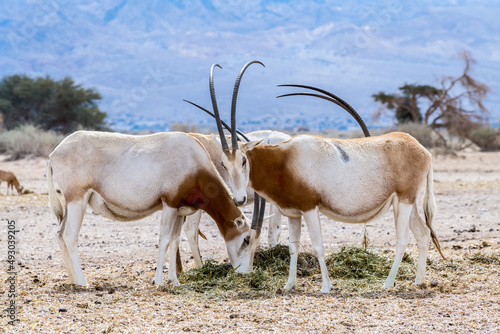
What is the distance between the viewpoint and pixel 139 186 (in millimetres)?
6980

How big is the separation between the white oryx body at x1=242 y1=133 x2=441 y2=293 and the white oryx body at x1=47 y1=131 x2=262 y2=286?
0.68 metres

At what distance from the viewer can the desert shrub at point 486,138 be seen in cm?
3391

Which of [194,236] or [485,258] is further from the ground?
[194,236]

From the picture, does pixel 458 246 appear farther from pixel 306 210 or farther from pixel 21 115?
pixel 21 115

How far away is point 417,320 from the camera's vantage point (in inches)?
216

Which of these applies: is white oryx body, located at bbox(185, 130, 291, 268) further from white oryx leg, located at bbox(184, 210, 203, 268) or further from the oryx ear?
the oryx ear

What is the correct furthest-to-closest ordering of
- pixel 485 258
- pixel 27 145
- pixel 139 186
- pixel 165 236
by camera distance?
pixel 27 145, pixel 485 258, pixel 165 236, pixel 139 186

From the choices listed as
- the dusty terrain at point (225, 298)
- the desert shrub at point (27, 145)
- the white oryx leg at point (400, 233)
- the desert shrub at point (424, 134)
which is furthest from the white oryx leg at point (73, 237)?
the desert shrub at point (424, 134)

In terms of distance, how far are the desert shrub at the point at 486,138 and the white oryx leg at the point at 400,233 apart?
2919 centimetres

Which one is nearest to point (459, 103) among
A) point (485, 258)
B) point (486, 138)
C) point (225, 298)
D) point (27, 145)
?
point (486, 138)

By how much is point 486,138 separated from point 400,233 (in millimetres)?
29711

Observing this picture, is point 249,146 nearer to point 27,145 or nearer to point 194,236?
point 194,236

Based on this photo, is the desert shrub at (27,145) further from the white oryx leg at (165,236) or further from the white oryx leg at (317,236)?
the white oryx leg at (317,236)

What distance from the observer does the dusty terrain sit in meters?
5.36
